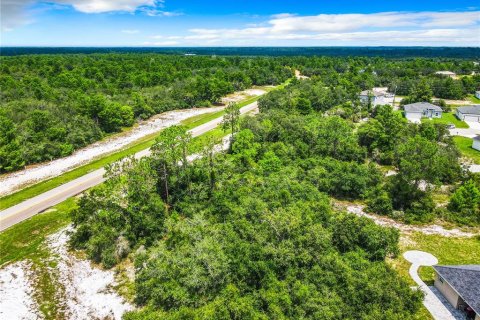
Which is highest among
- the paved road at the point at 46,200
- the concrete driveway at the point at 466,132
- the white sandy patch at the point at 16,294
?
the concrete driveway at the point at 466,132

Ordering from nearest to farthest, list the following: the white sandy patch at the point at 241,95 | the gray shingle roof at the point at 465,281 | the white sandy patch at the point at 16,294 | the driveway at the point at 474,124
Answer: the gray shingle roof at the point at 465,281 → the white sandy patch at the point at 16,294 → the driveway at the point at 474,124 → the white sandy patch at the point at 241,95

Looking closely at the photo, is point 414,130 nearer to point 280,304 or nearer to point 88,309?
point 280,304

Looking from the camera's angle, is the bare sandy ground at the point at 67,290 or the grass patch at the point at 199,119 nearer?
the bare sandy ground at the point at 67,290

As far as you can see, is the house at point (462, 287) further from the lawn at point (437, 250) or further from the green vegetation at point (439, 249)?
the green vegetation at point (439, 249)

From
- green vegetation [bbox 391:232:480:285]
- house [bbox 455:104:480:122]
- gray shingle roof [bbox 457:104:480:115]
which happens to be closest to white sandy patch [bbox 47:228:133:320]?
green vegetation [bbox 391:232:480:285]

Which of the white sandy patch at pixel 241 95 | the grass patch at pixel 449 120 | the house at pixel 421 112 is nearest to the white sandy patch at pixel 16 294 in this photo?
the white sandy patch at pixel 241 95

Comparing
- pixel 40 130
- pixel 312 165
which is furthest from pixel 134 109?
pixel 312 165

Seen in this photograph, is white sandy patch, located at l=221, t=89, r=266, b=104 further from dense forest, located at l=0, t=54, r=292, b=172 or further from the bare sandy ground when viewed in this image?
the bare sandy ground
